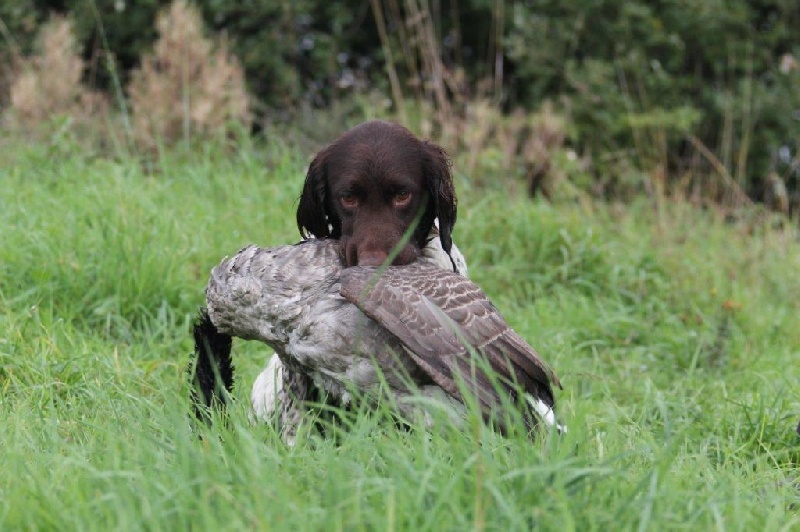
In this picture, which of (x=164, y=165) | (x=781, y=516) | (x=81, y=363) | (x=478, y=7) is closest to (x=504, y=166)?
(x=164, y=165)

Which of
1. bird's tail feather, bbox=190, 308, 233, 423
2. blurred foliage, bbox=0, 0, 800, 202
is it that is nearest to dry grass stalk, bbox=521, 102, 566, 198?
blurred foliage, bbox=0, 0, 800, 202

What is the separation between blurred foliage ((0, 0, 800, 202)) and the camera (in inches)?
389

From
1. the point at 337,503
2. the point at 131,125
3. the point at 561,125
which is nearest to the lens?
the point at 337,503

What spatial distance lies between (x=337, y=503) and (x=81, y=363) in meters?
2.03

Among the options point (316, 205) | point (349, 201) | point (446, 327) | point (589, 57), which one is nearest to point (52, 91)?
point (316, 205)

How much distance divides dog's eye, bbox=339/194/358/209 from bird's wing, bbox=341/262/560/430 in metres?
0.48

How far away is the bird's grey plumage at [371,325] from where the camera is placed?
3.17 metres

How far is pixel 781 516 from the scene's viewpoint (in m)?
2.74

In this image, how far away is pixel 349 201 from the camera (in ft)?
12.6

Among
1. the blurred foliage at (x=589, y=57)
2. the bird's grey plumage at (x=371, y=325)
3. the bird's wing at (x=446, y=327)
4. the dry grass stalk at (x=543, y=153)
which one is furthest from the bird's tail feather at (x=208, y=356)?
the blurred foliage at (x=589, y=57)

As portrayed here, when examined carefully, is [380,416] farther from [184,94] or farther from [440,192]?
[184,94]

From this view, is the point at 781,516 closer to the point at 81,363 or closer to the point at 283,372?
the point at 283,372

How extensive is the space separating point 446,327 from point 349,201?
830mm

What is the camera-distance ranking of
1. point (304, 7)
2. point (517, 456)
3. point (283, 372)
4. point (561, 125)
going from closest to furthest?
point (517, 456), point (283, 372), point (561, 125), point (304, 7)
